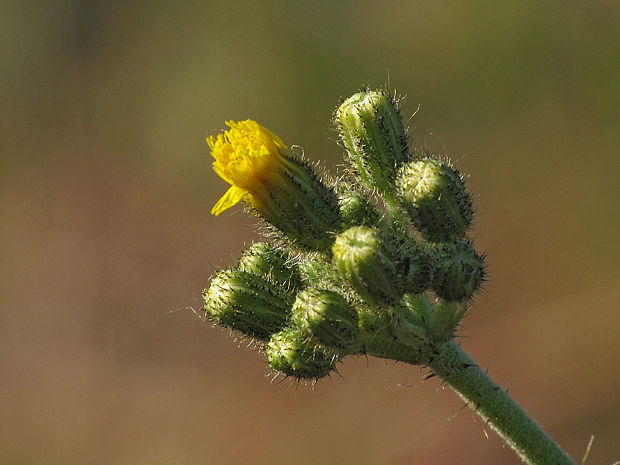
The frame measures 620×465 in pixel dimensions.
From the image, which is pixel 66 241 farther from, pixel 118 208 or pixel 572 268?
pixel 572 268

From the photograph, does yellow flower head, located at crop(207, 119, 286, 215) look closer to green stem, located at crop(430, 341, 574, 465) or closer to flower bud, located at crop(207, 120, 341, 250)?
flower bud, located at crop(207, 120, 341, 250)

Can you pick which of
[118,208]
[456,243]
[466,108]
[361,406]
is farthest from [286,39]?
[456,243]

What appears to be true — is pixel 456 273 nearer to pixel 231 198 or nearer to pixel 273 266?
pixel 273 266

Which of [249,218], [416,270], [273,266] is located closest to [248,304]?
[273,266]

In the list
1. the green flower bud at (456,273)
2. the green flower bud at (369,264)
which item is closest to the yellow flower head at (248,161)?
the green flower bud at (369,264)

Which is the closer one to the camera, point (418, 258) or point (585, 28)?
point (418, 258)

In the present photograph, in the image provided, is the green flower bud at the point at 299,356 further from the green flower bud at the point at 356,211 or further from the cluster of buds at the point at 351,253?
the green flower bud at the point at 356,211
